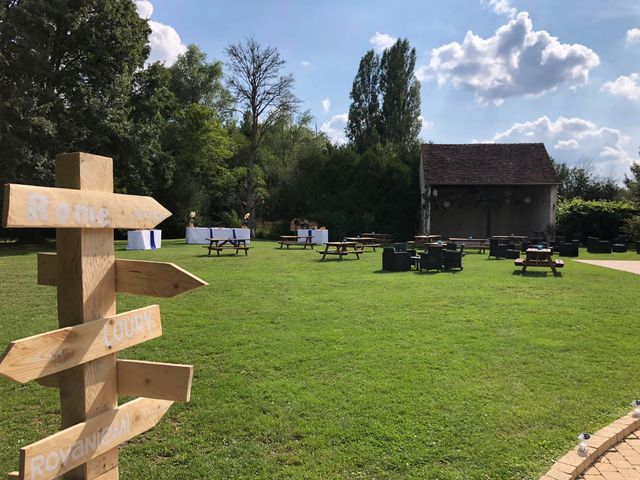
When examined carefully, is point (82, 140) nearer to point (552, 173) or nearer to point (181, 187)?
point (181, 187)

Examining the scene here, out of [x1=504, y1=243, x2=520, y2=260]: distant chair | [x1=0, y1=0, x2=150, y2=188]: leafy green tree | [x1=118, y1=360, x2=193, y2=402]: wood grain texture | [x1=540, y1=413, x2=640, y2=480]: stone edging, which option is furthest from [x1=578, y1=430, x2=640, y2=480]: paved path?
[x1=0, y1=0, x2=150, y2=188]: leafy green tree

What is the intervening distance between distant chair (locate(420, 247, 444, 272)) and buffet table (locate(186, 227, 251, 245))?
10892 millimetres

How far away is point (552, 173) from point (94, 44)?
25474 mm

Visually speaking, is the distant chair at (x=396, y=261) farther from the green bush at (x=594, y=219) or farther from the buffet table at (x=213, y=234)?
the green bush at (x=594, y=219)

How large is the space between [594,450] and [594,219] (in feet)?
88.7

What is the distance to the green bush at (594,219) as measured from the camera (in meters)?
26.0

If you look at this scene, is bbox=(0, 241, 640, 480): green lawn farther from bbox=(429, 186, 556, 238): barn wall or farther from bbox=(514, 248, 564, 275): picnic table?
bbox=(429, 186, 556, 238): barn wall

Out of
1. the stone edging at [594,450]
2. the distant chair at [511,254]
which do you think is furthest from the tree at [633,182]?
the stone edging at [594,450]

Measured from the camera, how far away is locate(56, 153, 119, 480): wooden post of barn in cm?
188

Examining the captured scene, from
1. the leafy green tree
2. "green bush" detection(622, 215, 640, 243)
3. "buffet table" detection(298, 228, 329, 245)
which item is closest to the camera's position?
the leafy green tree

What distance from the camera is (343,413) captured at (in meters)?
3.93

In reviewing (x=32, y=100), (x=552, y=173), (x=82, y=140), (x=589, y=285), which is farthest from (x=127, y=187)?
(x=552, y=173)

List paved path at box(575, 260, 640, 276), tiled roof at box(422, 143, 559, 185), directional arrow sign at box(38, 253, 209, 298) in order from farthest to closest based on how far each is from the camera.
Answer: tiled roof at box(422, 143, 559, 185), paved path at box(575, 260, 640, 276), directional arrow sign at box(38, 253, 209, 298)

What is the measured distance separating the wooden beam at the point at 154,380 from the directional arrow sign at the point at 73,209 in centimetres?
61
